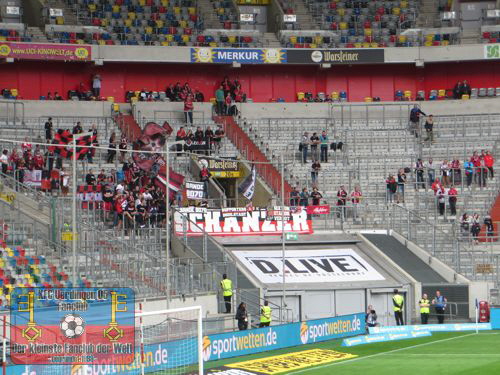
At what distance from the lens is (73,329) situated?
21438 mm

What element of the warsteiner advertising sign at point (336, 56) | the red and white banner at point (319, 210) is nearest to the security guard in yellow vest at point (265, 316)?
the red and white banner at point (319, 210)

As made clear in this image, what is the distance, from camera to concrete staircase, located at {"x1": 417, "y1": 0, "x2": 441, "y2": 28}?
63812 mm

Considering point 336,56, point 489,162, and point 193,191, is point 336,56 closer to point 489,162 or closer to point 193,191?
point 489,162

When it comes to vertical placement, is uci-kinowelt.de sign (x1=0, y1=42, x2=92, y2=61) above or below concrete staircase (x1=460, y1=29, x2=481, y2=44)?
below

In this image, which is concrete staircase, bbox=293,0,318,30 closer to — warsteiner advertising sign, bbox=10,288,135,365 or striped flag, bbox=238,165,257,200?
striped flag, bbox=238,165,257,200

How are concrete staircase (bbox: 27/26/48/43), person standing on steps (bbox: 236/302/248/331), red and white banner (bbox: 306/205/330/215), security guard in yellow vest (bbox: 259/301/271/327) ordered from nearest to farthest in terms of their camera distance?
person standing on steps (bbox: 236/302/248/331) < security guard in yellow vest (bbox: 259/301/271/327) < red and white banner (bbox: 306/205/330/215) < concrete staircase (bbox: 27/26/48/43)

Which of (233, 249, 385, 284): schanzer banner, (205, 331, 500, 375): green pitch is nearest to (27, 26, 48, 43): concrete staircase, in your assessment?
(233, 249, 385, 284): schanzer banner

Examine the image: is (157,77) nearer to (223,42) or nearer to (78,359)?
(223,42)

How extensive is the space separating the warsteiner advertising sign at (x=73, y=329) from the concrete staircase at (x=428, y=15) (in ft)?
144

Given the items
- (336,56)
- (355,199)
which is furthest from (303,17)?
A: (355,199)

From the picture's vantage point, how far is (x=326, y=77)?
211 ft

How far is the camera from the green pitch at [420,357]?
31719mm

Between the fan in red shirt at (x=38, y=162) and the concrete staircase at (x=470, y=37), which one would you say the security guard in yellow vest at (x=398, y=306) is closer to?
the fan in red shirt at (x=38, y=162)

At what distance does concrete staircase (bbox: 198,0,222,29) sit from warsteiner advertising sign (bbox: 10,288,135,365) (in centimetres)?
4033
